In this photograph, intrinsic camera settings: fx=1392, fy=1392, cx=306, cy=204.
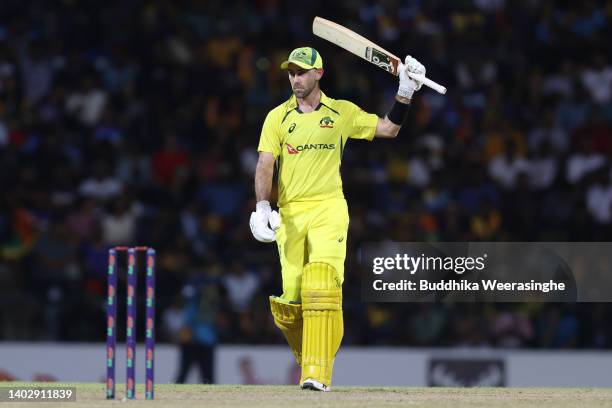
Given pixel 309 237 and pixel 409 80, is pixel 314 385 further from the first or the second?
pixel 409 80

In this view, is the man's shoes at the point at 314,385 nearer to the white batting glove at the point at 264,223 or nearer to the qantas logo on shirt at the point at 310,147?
the white batting glove at the point at 264,223

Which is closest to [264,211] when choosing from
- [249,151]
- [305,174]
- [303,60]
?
[305,174]

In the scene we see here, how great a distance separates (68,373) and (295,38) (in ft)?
19.0

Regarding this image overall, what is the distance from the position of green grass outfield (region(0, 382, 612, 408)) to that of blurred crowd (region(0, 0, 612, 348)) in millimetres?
4577

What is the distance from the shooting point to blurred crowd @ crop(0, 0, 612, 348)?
14508 millimetres

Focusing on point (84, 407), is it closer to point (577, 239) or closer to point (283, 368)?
point (283, 368)

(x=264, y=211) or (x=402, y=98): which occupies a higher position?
(x=402, y=98)

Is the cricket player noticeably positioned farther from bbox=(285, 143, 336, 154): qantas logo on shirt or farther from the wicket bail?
the wicket bail

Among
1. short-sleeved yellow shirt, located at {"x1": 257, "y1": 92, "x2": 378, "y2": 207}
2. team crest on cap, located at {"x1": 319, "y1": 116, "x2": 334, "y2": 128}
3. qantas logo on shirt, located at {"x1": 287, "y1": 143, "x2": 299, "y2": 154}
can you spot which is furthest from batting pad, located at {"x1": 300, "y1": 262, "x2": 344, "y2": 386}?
team crest on cap, located at {"x1": 319, "y1": 116, "x2": 334, "y2": 128}

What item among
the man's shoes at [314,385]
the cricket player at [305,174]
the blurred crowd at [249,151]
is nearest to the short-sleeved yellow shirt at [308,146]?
the cricket player at [305,174]

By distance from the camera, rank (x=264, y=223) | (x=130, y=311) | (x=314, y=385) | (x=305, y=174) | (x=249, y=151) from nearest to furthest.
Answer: (x=130, y=311), (x=314, y=385), (x=264, y=223), (x=305, y=174), (x=249, y=151)

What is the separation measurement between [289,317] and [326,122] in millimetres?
1356

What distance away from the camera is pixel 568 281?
11.3 meters

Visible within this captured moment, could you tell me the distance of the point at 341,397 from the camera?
870 cm
